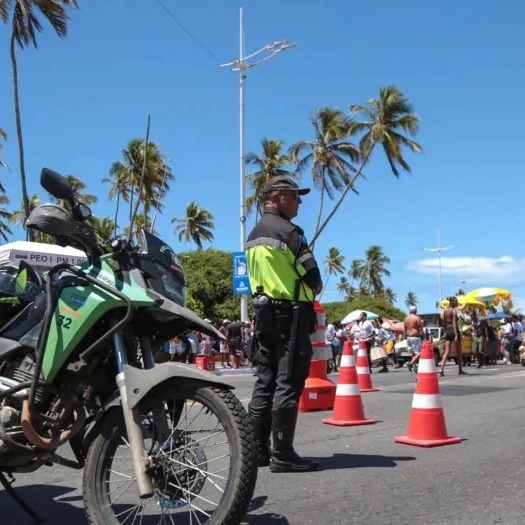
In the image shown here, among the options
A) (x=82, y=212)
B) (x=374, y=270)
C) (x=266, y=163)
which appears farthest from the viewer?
(x=374, y=270)

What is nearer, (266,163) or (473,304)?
(473,304)

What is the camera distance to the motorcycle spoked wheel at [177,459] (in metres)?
2.91

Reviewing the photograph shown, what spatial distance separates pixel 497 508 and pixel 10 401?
8.43ft

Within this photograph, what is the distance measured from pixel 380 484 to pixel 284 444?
71 cm

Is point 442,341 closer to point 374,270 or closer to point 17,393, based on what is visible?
point 17,393

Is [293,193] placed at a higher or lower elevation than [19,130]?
lower

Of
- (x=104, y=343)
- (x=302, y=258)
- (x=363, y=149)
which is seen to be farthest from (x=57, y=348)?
(x=363, y=149)

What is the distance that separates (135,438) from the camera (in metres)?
2.90

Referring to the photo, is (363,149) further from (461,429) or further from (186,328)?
(186,328)

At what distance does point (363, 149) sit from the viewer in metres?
41.6

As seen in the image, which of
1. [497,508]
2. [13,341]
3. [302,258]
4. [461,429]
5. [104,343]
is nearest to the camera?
[104,343]

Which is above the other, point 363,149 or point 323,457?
point 363,149

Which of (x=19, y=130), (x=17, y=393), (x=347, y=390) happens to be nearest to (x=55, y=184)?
(x=17, y=393)

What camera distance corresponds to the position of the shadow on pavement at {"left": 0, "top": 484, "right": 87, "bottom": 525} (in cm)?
378
